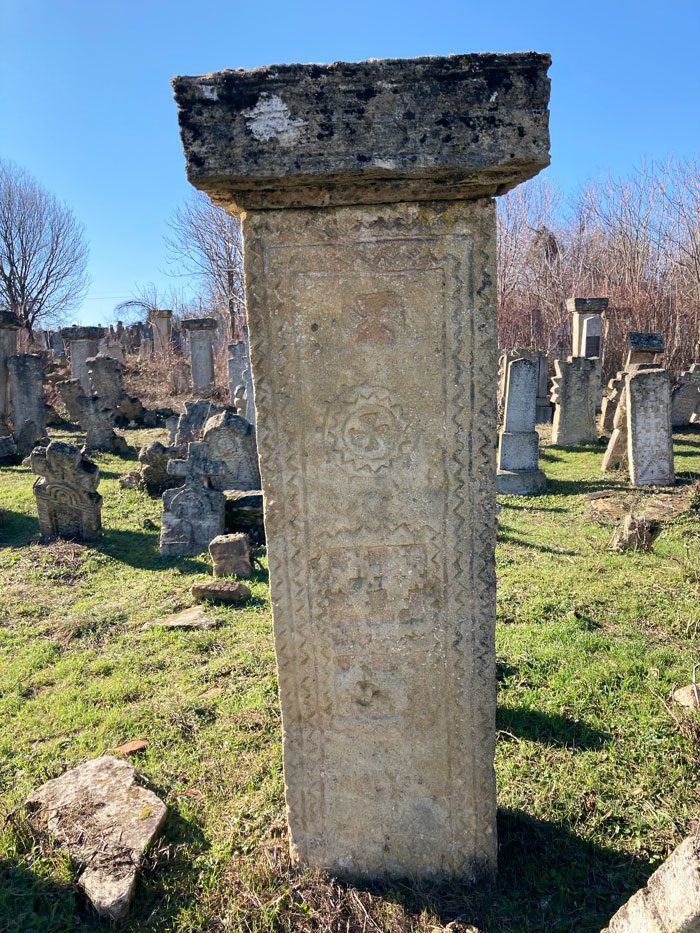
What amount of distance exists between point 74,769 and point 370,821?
1336 millimetres

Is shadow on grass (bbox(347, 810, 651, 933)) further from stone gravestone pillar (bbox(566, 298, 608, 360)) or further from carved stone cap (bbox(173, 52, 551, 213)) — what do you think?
stone gravestone pillar (bbox(566, 298, 608, 360))

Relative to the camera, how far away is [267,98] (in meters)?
1.63

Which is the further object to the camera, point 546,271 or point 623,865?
point 546,271

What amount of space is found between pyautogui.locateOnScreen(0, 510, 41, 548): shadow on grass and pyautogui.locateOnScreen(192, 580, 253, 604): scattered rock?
258 centimetres

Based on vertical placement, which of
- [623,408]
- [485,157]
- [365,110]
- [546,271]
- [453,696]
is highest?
[546,271]

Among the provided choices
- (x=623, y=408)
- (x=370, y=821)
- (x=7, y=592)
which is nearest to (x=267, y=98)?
(x=370, y=821)

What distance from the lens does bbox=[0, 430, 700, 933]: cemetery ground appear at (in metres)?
2.16

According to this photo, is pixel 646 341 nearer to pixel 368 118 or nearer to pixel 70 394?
pixel 368 118

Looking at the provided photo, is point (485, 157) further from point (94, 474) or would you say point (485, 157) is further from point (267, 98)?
point (94, 474)

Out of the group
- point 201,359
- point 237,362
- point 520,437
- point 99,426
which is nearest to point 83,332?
point 201,359

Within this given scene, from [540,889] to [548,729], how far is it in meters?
0.86

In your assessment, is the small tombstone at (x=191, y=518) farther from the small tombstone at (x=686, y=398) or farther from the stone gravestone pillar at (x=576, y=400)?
the small tombstone at (x=686, y=398)

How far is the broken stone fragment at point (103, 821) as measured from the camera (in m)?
2.16

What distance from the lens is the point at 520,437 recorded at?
27.0ft
